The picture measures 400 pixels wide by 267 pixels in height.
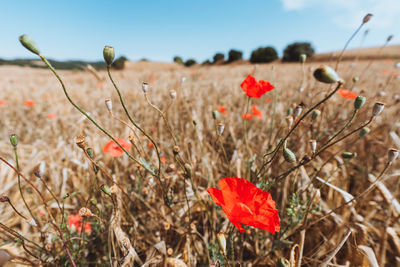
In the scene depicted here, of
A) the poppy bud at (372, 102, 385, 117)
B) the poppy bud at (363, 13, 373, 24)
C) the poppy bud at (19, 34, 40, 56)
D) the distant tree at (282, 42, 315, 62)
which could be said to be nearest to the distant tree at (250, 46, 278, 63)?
the distant tree at (282, 42, 315, 62)

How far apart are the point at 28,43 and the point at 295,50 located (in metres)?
33.7

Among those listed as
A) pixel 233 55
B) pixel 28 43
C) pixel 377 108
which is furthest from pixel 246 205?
pixel 233 55

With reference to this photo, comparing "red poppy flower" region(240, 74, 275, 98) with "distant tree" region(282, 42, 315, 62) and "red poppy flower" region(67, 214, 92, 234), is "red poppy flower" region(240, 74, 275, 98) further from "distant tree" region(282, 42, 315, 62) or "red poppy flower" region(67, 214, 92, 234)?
"distant tree" region(282, 42, 315, 62)

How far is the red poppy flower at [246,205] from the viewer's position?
59 cm

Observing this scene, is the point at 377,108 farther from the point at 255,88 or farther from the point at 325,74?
the point at 255,88

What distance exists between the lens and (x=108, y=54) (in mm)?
565

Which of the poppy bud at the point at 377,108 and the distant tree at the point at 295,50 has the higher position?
the distant tree at the point at 295,50

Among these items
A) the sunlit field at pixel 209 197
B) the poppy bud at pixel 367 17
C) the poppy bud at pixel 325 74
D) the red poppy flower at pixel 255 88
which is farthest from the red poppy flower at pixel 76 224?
the poppy bud at pixel 367 17

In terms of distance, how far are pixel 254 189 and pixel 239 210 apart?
0.30 feet

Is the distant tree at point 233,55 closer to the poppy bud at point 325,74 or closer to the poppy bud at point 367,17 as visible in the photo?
the poppy bud at point 367,17

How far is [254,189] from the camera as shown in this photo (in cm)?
66

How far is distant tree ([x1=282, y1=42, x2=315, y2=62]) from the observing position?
28.6 meters

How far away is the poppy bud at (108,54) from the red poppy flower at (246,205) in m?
0.46

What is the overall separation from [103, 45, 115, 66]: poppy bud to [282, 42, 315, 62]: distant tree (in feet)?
106
